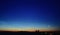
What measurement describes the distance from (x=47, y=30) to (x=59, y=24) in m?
0.37

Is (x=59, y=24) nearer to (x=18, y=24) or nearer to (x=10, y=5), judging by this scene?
(x=18, y=24)

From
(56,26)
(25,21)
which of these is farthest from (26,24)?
(56,26)

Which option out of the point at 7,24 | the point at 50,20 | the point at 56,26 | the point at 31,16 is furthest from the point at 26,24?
the point at 56,26

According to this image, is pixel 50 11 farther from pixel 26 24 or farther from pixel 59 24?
pixel 26 24

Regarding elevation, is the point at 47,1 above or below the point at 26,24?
above

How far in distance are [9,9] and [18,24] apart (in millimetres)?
447

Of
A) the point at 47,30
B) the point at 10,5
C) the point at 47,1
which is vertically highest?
the point at 47,1

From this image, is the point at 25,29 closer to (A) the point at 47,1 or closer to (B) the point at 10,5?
(B) the point at 10,5

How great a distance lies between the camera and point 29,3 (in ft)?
8.27

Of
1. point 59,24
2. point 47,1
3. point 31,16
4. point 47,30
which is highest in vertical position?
point 47,1

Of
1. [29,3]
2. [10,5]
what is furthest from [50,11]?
[10,5]

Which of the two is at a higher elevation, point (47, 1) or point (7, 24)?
point (47, 1)

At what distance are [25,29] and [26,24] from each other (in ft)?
0.43

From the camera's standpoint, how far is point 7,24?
8.00ft
